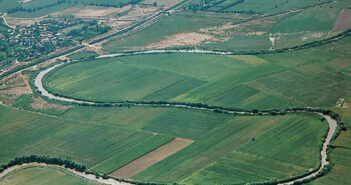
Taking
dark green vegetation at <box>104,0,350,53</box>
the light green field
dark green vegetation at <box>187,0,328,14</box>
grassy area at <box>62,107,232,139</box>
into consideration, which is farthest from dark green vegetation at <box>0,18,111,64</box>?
the light green field

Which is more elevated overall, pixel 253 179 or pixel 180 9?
pixel 180 9

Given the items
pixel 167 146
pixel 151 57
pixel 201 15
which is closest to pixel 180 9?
pixel 201 15

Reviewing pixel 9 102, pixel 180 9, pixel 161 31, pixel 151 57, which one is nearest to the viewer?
pixel 9 102

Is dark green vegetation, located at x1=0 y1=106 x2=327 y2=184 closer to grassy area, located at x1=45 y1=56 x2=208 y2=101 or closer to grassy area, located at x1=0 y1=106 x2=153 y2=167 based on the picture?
grassy area, located at x1=0 y1=106 x2=153 y2=167

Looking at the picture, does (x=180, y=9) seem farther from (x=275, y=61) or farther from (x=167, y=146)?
(x=167, y=146)

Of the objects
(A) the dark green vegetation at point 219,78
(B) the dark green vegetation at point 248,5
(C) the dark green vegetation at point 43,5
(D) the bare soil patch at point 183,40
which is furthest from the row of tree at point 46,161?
(C) the dark green vegetation at point 43,5

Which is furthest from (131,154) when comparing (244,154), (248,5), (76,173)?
(248,5)

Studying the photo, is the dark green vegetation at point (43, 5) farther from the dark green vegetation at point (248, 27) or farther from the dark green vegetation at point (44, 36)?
the dark green vegetation at point (248, 27)
